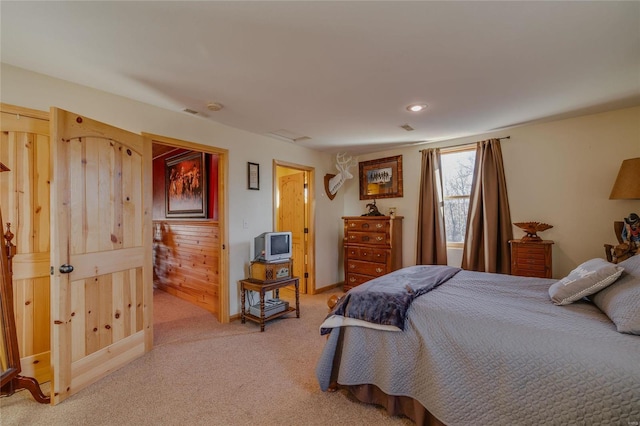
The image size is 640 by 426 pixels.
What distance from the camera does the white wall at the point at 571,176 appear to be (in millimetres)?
2907

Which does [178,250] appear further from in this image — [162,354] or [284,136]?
[284,136]

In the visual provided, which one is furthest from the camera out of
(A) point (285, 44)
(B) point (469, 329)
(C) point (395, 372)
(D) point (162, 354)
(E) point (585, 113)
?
(E) point (585, 113)

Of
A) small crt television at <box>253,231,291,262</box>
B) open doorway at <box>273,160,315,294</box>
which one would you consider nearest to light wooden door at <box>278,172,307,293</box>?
open doorway at <box>273,160,315,294</box>

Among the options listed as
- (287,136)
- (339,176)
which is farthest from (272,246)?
(339,176)

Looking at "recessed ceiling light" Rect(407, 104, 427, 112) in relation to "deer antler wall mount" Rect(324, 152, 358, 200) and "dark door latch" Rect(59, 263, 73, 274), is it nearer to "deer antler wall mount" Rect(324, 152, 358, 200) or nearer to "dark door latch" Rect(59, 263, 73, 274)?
"deer antler wall mount" Rect(324, 152, 358, 200)

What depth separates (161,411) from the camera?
5.89ft

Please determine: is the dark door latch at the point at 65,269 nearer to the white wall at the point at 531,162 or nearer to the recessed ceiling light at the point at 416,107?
the white wall at the point at 531,162

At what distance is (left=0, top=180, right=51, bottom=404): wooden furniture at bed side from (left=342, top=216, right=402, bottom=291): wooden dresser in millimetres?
3494

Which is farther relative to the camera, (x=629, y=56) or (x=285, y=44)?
(x=629, y=56)

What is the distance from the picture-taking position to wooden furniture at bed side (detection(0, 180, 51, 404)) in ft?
5.51

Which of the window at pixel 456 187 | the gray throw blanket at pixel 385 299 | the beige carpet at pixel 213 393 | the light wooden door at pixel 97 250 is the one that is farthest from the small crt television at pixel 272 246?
the window at pixel 456 187

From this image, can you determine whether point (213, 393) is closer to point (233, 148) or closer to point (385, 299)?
point (385, 299)

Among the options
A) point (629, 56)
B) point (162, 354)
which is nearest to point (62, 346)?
point (162, 354)

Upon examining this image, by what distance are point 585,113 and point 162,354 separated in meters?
5.01
